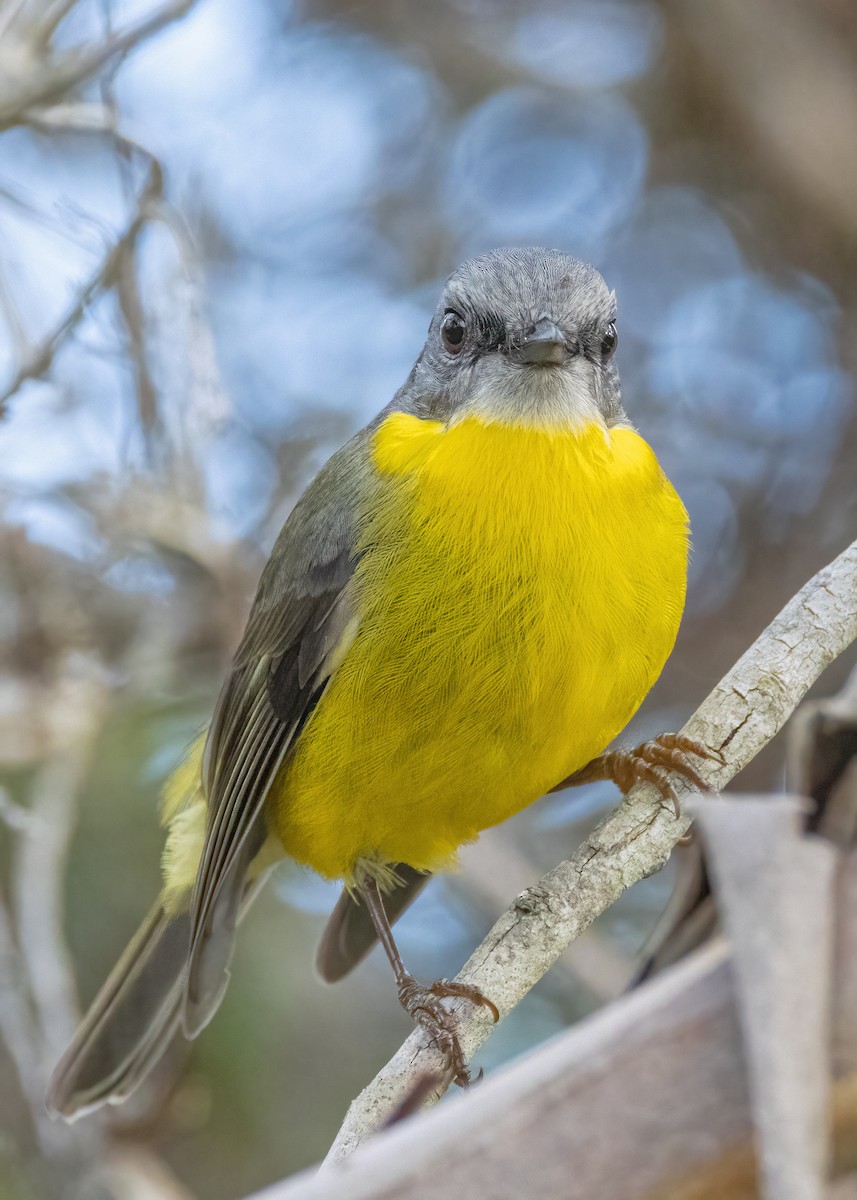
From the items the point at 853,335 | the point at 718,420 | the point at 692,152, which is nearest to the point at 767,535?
the point at 718,420

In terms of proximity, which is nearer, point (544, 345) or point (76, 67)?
point (544, 345)

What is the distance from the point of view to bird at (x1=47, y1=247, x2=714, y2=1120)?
3145mm

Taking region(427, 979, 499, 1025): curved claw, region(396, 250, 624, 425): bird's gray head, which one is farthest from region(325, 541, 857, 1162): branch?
region(396, 250, 624, 425): bird's gray head

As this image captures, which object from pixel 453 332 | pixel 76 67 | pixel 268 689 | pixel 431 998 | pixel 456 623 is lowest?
pixel 431 998

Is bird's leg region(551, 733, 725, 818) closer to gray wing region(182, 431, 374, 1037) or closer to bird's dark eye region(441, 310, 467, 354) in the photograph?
gray wing region(182, 431, 374, 1037)

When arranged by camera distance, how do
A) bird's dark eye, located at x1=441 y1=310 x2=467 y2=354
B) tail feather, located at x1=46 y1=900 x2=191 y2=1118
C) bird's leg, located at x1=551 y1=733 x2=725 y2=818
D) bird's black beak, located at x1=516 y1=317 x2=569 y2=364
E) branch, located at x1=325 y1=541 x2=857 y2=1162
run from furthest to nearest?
tail feather, located at x1=46 y1=900 x2=191 y2=1118, bird's dark eye, located at x1=441 y1=310 x2=467 y2=354, bird's black beak, located at x1=516 y1=317 x2=569 y2=364, bird's leg, located at x1=551 y1=733 x2=725 y2=818, branch, located at x1=325 y1=541 x2=857 y2=1162

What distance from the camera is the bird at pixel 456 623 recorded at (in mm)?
3145

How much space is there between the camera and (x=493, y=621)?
10.3 ft

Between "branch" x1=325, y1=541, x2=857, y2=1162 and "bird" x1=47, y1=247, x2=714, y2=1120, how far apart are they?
7 centimetres

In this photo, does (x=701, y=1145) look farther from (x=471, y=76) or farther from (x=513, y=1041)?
(x=471, y=76)

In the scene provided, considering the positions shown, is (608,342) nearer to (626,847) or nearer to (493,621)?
(493,621)

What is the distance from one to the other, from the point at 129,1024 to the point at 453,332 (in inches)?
99.9

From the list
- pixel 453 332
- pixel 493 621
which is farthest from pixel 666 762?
pixel 453 332

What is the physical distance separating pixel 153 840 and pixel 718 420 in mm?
3337
